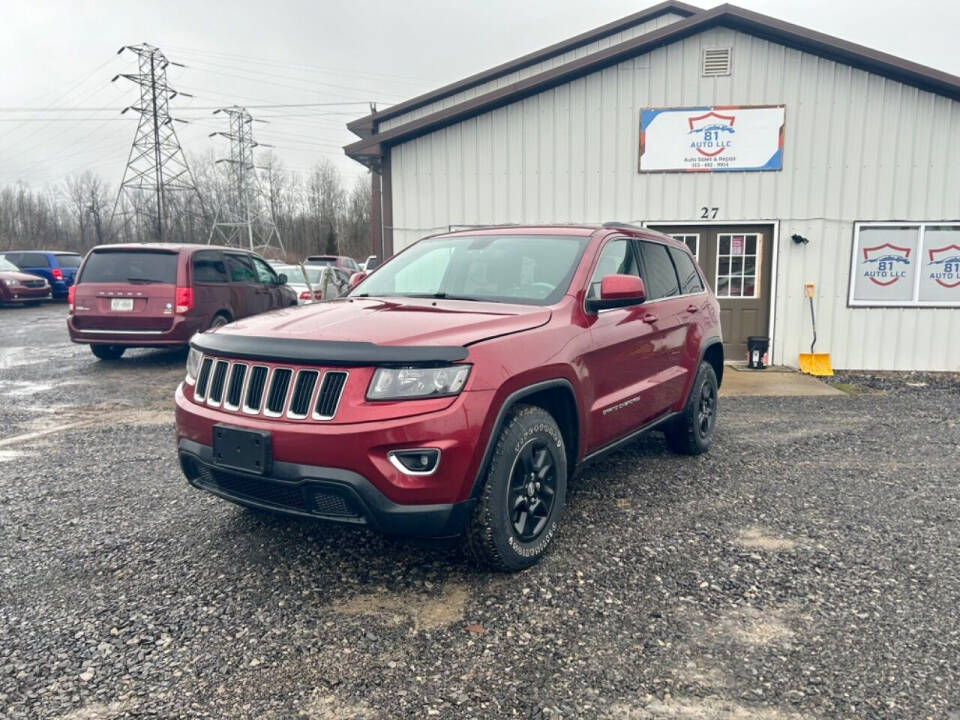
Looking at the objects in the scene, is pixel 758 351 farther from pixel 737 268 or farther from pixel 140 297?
pixel 140 297

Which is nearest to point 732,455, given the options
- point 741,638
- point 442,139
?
point 741,638

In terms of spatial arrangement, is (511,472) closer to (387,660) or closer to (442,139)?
(387,660)

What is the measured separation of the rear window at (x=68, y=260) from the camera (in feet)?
76.2

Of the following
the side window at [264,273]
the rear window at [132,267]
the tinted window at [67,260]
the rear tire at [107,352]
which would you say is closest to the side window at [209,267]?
the rear window at [132,267]

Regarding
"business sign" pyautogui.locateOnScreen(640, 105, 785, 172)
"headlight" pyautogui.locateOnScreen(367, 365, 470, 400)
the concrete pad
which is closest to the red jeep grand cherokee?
"headlight" pyautogui.locateOnScreen(367, 365, 470, 400)

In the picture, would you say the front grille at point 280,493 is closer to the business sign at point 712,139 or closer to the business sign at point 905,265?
the business sign at point 712,139

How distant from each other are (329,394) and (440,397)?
0.48 meters

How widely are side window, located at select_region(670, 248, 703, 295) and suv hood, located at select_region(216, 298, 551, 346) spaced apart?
2161 millimetres

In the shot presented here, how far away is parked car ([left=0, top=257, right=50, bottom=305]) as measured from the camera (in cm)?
1983

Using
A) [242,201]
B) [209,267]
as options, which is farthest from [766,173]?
[242,201]

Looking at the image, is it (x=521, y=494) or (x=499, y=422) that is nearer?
(x=499, y=422)

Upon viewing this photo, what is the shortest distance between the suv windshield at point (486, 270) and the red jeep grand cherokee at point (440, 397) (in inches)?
0.5

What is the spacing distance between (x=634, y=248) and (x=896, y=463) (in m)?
2.80

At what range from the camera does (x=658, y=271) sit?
4.98 m
